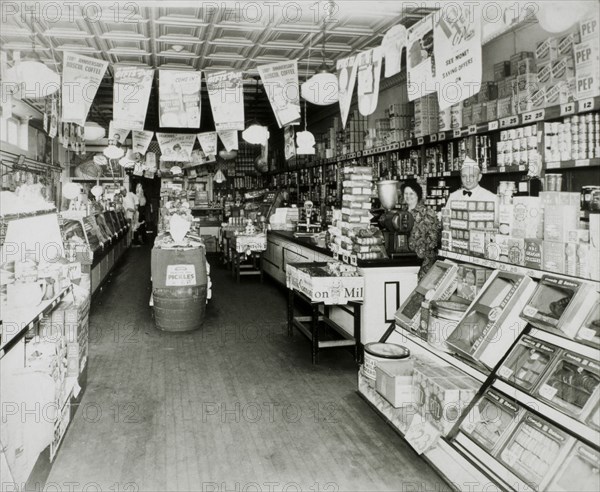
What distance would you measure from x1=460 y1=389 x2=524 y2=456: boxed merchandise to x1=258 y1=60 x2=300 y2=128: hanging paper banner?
5.39 m

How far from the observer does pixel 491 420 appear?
3035 mm

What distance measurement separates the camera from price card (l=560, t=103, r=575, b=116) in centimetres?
462

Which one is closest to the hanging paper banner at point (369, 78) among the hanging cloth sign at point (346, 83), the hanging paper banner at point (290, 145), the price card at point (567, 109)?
the hanging cloth sign at point (346, 83)

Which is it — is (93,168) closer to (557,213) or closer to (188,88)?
(188,88)

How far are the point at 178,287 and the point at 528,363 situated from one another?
430 centimetres

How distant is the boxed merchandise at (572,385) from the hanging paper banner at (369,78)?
383 centimetres

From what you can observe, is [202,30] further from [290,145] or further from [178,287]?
[290,145]

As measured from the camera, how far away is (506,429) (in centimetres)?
287

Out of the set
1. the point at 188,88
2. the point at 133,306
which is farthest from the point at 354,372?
the point at 188,88

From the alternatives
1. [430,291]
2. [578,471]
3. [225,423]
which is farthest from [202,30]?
[578,471]

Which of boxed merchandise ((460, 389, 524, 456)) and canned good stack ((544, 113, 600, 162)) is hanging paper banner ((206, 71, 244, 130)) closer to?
canned good stack ((544, 113, 600, 162))

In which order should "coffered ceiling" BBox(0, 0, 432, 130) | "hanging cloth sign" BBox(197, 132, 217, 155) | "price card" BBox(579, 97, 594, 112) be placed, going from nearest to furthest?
"price card" BBox(579, 97, 594, 112) < "coffered ceiling" BBox(0, 0, 432, 130) < "hanging cloth sign" BBox(197, 132, 217, 155)

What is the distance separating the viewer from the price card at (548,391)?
264cm

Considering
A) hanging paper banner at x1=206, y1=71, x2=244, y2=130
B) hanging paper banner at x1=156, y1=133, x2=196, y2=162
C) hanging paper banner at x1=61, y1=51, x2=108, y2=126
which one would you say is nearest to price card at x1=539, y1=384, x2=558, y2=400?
hanging paper banner at x1=206, y1=71, x2=244, y2=130
